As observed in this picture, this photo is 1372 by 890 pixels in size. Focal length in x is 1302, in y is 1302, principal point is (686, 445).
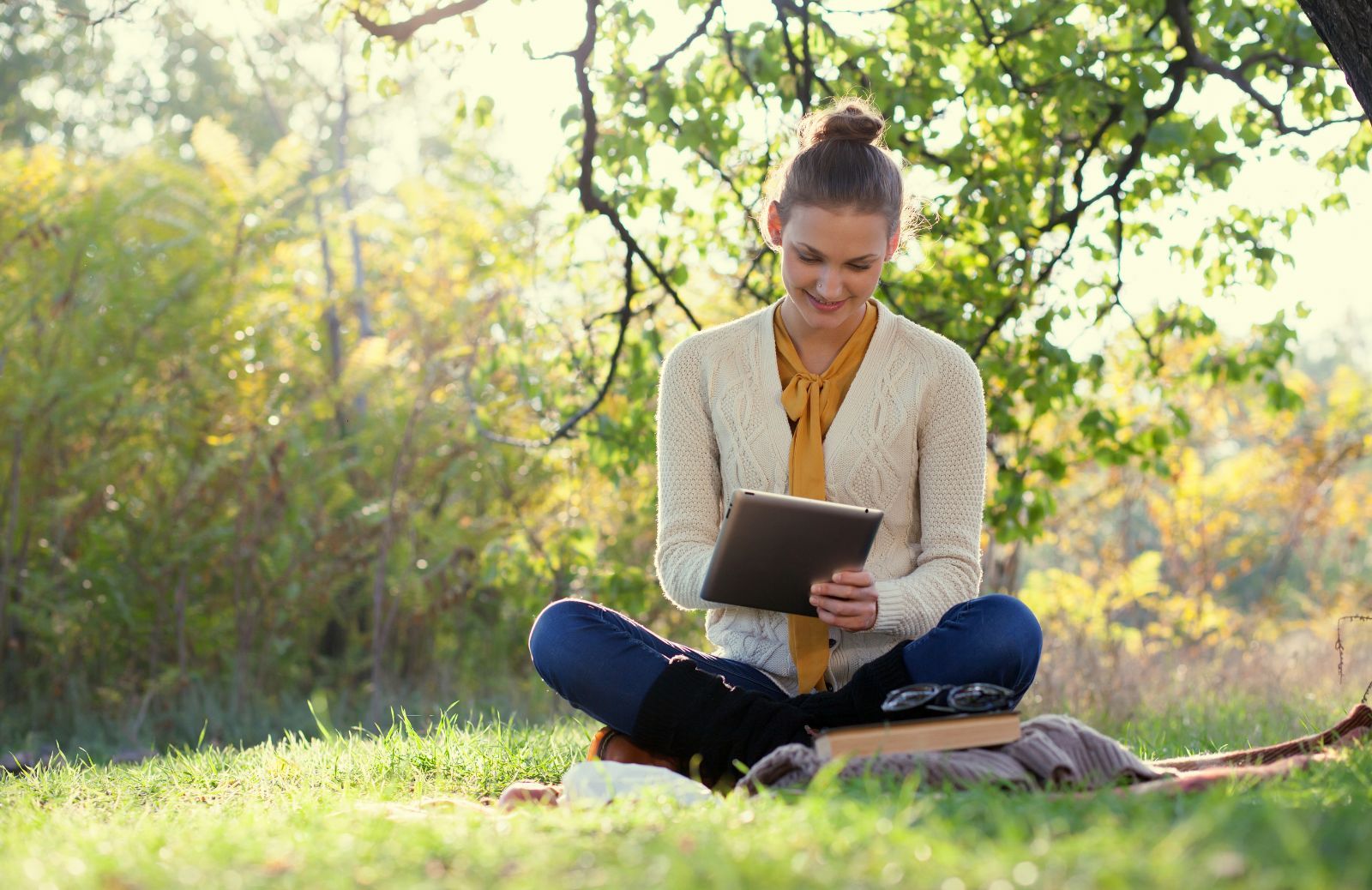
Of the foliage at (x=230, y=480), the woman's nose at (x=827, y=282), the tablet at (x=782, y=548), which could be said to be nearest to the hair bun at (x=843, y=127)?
the woman's nose at (x=827, y=282)

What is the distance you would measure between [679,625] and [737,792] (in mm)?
4773

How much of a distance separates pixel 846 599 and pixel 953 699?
1.45 ft

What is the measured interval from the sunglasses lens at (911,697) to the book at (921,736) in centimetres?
3

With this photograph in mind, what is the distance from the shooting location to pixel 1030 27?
14.7 feet

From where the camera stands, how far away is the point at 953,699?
7.74 feet

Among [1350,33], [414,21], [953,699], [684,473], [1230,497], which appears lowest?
[1230,497]

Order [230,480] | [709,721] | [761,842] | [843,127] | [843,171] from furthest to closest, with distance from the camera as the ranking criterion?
[230,480] → [843,127] → [843,171] → [709,721] → [761,842]

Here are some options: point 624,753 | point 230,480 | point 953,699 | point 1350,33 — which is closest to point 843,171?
point 1350,33

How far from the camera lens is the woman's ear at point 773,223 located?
10.3 ft

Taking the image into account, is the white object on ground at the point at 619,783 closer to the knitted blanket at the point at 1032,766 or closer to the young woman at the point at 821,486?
the knitted blanket at the point at 1032,766

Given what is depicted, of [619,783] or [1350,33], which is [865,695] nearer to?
[619,783]

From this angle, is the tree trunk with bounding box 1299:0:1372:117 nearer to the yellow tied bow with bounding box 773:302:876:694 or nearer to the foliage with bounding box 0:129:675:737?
the yellow tied bow with bounding box 773:302:876:694

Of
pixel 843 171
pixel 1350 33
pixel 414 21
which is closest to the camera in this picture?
pixel 1350 33

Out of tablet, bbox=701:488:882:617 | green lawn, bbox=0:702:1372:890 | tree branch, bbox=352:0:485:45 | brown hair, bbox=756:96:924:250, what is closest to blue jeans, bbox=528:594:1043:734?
tablet, bbox=701:488:882:617
